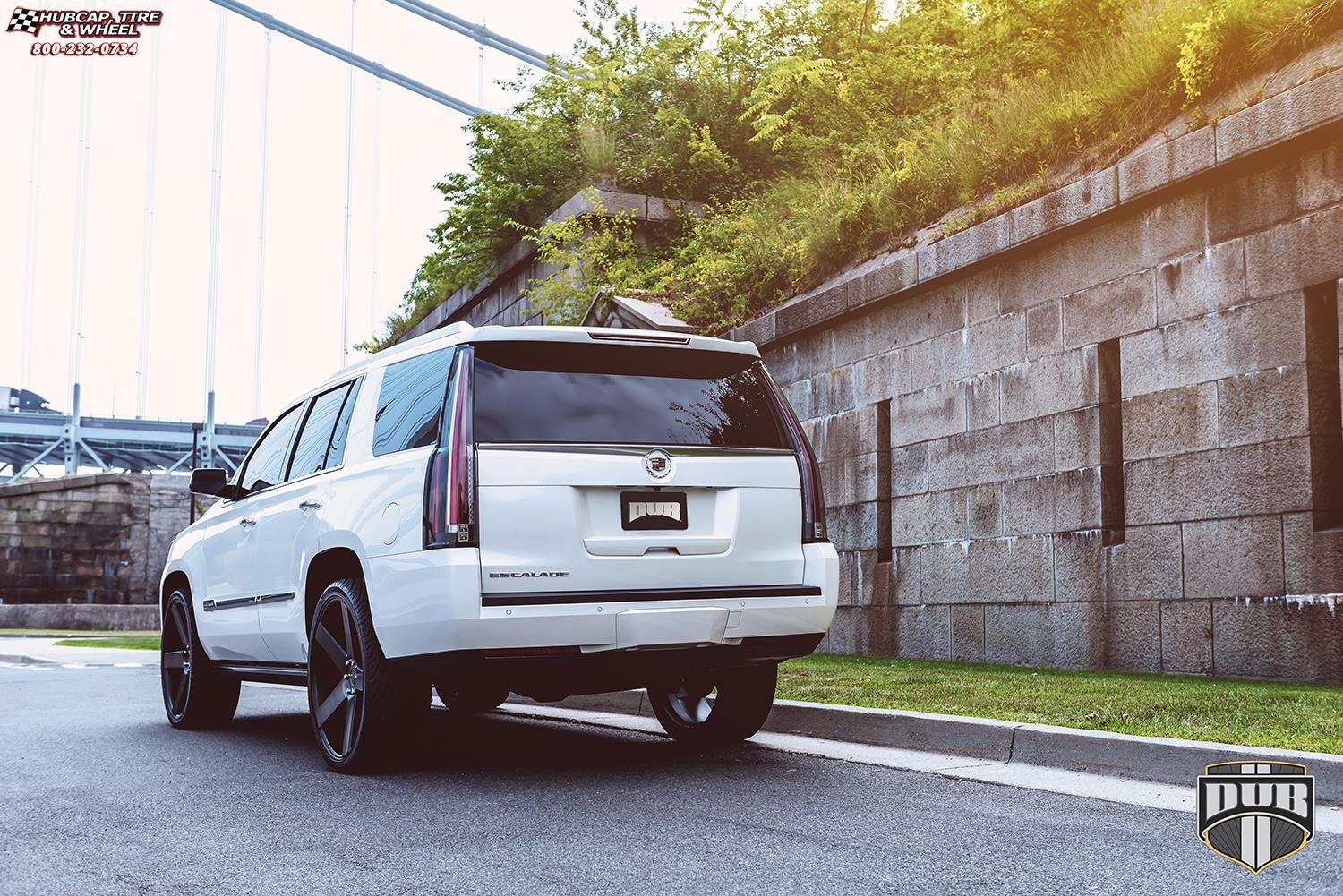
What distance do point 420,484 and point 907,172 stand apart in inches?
317

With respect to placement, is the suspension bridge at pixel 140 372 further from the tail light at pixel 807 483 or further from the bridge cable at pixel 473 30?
the tail light at pixel 807 483

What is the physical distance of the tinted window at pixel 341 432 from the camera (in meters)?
6.65

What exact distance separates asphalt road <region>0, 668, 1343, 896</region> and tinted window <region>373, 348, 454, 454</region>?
1.40m

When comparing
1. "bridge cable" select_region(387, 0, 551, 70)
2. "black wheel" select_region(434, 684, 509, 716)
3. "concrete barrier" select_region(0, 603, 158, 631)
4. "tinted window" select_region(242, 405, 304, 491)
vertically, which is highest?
"bridge cable" select_region(387, 0, 551, 70)

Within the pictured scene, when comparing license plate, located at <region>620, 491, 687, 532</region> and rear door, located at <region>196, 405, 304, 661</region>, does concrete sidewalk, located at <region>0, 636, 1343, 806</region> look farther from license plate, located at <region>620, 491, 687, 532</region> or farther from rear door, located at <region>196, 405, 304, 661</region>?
rear door, located at <region>196, 405, 304, 661</region>

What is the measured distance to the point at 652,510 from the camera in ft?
18.7

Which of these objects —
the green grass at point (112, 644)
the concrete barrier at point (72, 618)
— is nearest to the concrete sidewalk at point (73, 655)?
the green grass at point (112, 644)

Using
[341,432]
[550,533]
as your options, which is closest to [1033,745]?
[550,533]

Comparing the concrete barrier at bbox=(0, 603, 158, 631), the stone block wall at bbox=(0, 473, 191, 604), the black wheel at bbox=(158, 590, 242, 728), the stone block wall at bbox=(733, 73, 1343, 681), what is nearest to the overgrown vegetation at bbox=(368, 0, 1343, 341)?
the stone block wall at bbox=(733, 73, 1343, 681)

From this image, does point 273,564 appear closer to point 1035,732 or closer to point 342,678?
point 342,678

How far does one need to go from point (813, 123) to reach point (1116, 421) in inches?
367

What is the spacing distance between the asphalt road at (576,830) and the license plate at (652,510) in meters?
1.11

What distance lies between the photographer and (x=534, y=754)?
682 centimetres

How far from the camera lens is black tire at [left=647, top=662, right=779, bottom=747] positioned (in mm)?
6668
